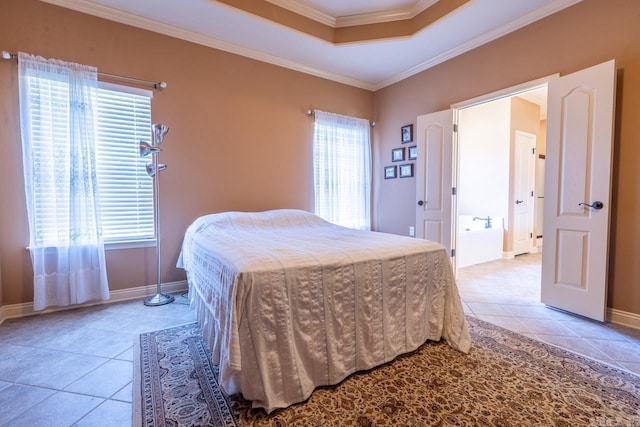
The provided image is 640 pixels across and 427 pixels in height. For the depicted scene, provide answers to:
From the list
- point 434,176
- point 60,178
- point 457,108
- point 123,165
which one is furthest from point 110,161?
point 457,108

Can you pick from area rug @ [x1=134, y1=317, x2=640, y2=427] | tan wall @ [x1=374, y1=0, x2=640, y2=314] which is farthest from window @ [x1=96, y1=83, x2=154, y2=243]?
tan wall @ [x1=374, y1=0, x2=640, y2=314]

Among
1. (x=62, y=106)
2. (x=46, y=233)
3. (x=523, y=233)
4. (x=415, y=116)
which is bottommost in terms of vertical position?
(x=523, y=233)

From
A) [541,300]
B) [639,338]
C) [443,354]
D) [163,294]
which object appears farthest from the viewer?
[163,294]

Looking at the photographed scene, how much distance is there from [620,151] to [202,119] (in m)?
3.82

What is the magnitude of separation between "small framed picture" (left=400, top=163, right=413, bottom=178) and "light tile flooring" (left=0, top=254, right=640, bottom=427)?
5.50 feet

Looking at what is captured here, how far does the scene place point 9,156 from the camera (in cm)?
236

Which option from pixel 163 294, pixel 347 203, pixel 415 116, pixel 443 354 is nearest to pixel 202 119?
pixel 163 294

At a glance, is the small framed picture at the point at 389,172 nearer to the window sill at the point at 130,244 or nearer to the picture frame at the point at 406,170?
the picture frame at the point at 406,170

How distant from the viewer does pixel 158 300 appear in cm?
278

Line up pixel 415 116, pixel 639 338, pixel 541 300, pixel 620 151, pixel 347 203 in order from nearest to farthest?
pixel 639 338 < pixel 620 151 < pixel 541 300 < pixel 415 116 < pixel 347 203

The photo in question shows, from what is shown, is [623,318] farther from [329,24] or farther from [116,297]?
[116,297]

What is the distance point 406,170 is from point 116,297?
374 cm

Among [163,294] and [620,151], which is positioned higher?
A: [620,151]

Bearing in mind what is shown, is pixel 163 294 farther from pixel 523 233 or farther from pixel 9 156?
pixel 523 233
